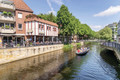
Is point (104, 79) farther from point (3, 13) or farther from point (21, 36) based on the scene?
point (3, 13)

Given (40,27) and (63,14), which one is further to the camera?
(63,14)

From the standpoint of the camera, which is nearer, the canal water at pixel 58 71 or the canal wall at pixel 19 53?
the canal water at pixel 58 71

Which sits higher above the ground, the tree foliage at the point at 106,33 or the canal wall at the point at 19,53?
the tree foliage at the point at 106,33

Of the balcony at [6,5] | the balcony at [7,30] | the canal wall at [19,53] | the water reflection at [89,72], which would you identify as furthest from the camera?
the balcony at [6,5]

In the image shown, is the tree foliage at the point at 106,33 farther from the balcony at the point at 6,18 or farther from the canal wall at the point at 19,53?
the balcony at the point at 6,18

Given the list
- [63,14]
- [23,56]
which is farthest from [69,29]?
[23,56]

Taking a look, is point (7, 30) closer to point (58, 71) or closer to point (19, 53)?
point (19, 53)

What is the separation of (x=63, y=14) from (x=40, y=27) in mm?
14808

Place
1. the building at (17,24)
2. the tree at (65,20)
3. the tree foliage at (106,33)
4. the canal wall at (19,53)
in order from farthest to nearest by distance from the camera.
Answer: the tree foliage at (106,33), the tree at (65,20), the building at (17,24), the canal wall at (19,53)

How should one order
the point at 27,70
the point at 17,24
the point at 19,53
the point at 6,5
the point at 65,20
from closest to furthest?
the point at 27,70, the point at 19,53, the point at 6,5, the point at 17,24, the point at 65,20

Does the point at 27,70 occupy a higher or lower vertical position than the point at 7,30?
lower

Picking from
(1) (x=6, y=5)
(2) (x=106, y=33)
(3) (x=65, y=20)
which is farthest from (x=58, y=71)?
(2) (x=106, y=33)

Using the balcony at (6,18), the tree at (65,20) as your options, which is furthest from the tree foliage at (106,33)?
the balcony at (6,18)

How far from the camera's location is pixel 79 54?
24000mm
